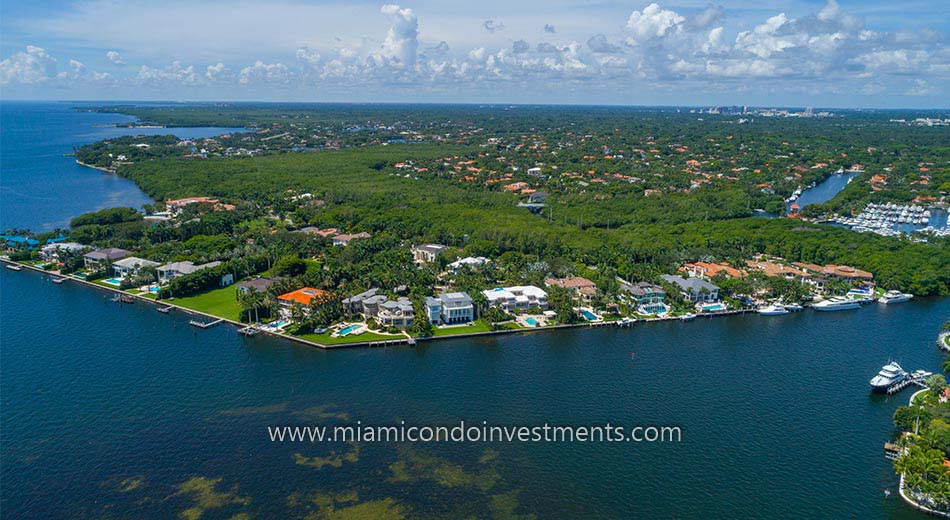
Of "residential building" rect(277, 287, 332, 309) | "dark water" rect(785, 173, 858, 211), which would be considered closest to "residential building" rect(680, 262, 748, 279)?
"residential building" rect(277, 287, 332, 309)

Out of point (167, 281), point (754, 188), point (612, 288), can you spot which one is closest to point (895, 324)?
point (612, 288)

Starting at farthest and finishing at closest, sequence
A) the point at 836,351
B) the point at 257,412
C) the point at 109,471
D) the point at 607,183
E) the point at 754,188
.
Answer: the point at 607,183, the point at 754,188, the point at 836,351, the point at 257,412, the point at 109,471

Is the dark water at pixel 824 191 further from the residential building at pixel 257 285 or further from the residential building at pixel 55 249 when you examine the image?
the residential building at pixel 55 249

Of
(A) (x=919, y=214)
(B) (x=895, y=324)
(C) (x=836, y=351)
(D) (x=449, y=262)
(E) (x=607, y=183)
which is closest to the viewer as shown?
(C) (x=836, y=351)

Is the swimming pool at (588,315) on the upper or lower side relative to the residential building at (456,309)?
lower

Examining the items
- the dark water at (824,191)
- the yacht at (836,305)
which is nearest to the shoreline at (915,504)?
the yacht at (836,305)

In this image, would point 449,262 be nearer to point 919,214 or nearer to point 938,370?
point 938,370
